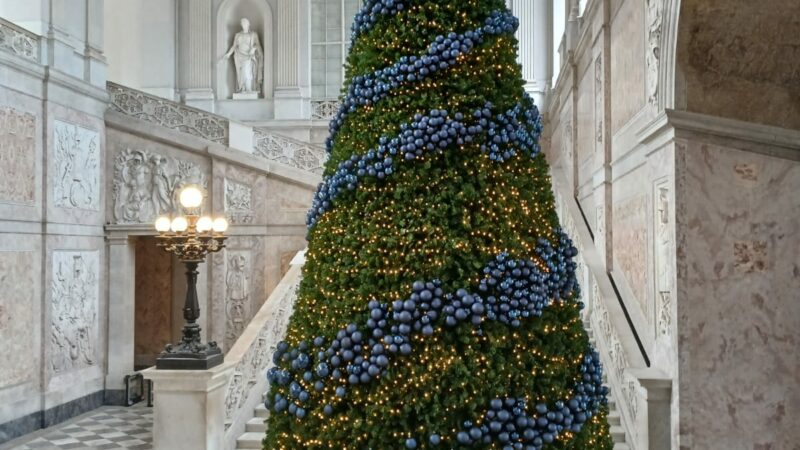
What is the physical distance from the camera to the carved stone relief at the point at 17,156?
11461 millimetres

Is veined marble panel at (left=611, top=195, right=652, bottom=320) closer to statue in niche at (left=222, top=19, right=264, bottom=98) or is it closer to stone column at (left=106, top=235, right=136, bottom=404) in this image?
stone column at (left=106, top=235, right=136, bottom=404)

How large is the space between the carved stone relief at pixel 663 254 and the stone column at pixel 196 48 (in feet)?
48.5

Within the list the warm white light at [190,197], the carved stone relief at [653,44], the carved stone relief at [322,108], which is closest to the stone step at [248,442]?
the warm white light at [190,197]

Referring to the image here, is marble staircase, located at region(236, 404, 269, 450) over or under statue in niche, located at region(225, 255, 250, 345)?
under

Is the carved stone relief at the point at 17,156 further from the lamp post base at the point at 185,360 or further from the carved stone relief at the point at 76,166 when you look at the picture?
the lamp post base at the point at 185,360

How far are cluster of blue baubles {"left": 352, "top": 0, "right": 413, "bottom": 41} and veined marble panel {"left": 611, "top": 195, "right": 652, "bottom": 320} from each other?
161 inches

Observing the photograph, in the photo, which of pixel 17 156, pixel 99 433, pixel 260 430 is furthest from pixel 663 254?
pixel 17 156

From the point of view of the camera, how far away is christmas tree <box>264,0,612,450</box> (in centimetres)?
331

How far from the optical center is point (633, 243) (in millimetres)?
7871

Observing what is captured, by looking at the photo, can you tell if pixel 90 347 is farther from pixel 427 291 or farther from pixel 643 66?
pixel 427 291

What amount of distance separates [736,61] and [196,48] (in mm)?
15683

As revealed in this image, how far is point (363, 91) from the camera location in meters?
3.67

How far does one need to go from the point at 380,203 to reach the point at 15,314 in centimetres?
1012

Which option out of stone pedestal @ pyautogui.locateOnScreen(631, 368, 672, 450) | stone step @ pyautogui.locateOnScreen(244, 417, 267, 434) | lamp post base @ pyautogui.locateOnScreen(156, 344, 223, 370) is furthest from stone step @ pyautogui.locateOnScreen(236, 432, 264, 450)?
stone pedestal @ pyautogui.locateOnScreen(631, 368, 672, 450)
